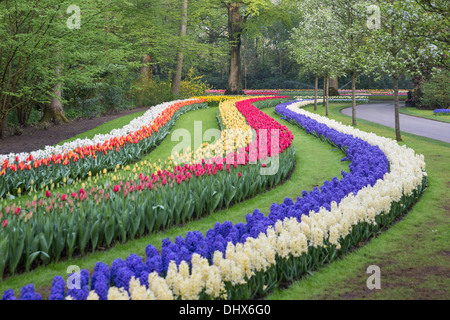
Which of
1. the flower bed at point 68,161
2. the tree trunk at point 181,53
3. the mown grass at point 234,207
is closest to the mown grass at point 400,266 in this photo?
the mown grass at point 234,207

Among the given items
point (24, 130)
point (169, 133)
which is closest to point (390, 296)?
point (169, 133)

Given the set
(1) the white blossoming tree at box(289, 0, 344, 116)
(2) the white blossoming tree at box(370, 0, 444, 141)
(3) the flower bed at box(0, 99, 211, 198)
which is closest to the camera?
(3) the flower bed at box(0, 99, 211, 198)

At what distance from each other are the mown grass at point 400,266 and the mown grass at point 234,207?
2010 mm

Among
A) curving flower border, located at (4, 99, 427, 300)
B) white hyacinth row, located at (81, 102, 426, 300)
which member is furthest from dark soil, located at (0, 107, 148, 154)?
white hyacinth row, located at (81, 102, 426, 300)

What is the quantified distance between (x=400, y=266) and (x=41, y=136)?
40.8 ft

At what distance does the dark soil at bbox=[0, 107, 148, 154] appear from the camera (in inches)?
451

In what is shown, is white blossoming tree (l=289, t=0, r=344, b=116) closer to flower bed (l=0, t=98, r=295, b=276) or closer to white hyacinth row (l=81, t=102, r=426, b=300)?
flower bed (l=0, t=98, r=295, b=276)

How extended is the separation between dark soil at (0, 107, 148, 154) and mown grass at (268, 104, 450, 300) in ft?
31.3

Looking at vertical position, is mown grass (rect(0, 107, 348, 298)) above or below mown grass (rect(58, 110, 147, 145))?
below

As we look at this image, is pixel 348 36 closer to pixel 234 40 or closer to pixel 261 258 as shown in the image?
pixel 261 258

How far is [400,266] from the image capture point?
4.58 metres

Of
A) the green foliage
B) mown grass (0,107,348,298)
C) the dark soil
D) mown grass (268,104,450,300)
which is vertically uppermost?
the green foliage

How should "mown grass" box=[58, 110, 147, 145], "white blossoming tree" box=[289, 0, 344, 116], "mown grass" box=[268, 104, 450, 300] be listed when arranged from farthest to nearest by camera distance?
"white blossoming tree" box=[289, 0, 344, 116], "mown grass" box=[58, 110, 147, 145], "mown grass" box=[268, 104, 450, 300]
